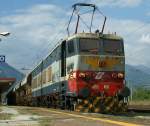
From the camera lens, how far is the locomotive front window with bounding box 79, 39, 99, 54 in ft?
78.0

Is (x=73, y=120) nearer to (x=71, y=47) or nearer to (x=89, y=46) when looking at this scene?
(x=89, y=46)

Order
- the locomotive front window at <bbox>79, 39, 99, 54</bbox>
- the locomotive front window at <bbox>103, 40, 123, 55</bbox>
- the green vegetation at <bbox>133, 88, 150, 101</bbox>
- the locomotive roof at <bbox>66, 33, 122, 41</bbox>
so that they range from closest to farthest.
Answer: the locomotive front window at <bbox>79, 39, 99, 54</bbox> → the locomotive roof at <bbox>66, 33, 122, 41</bbox> → the locomotive front window at <bbox>103, 40, 123, 55</bbox> → the green vegetation at <bbox>133, 88, 150, 101</bbox>

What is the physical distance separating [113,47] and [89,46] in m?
1.26

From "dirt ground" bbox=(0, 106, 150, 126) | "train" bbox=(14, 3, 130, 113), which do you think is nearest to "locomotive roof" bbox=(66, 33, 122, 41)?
"train" bbox=(14, 3, 130, 113)

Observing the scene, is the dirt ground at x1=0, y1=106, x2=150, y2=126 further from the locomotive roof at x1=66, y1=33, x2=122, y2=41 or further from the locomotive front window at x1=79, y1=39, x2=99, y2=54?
the locomotive roof at x1=66, y1=33, x2=122, y2=41

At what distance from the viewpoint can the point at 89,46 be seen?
78.8 feet

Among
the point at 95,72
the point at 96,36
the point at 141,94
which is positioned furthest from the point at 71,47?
the point at 141,94

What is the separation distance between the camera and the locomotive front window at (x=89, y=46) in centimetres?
2377

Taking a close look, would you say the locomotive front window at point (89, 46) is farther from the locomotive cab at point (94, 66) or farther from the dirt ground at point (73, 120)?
the dirt ground at point (73, 120)

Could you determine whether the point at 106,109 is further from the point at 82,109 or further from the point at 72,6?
the point at 72,6

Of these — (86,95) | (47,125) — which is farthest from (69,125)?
(86,95)

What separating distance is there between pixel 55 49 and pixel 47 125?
13.1m

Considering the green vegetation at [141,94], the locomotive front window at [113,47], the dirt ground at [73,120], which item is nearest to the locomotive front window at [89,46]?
the locomotive front window at [113,47]

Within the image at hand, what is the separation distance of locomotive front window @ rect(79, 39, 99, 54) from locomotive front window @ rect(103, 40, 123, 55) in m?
0.47
